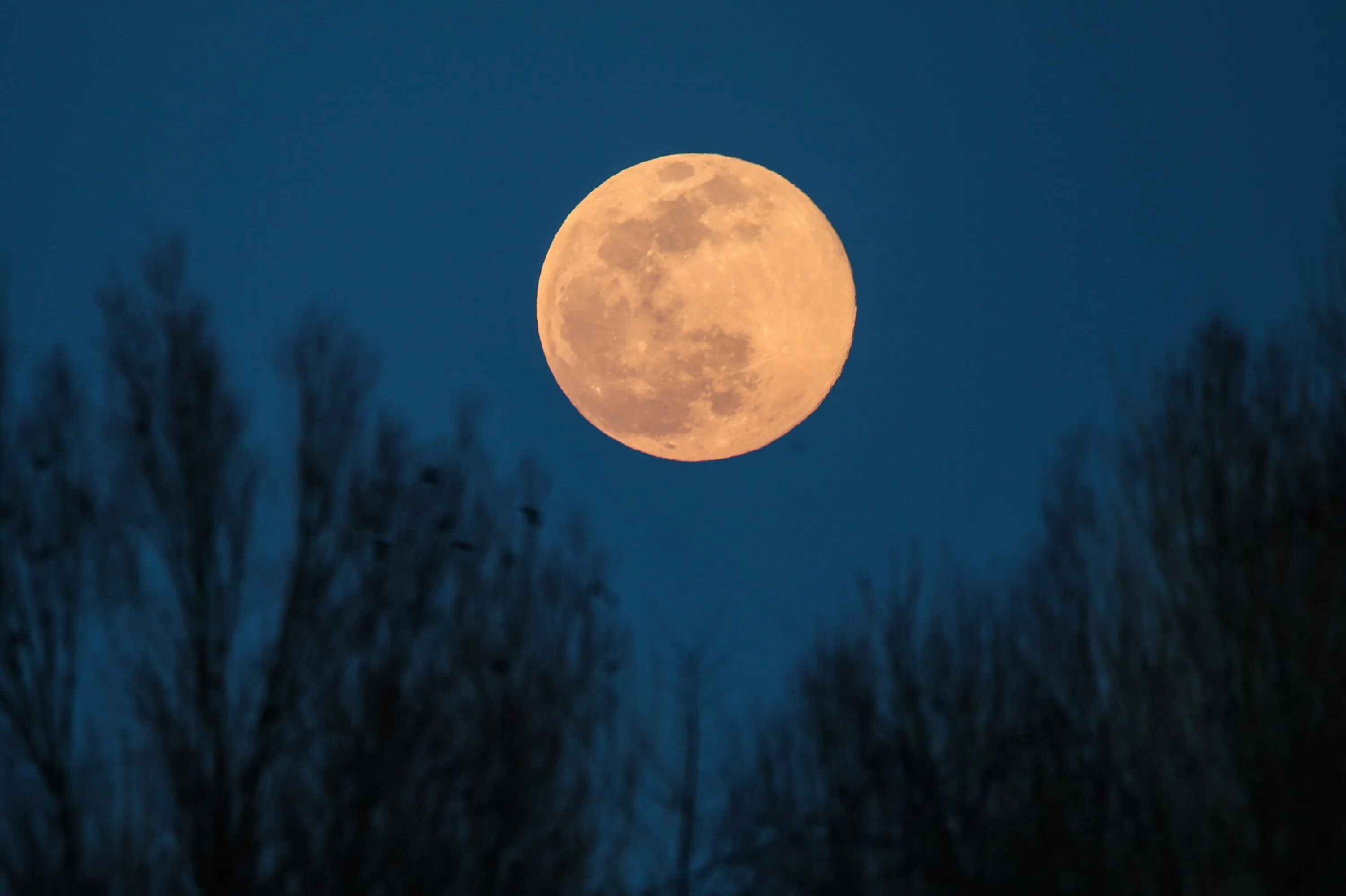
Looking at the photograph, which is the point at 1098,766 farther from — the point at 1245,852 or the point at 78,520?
the point at 78,520

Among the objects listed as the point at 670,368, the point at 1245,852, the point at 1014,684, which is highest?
the point at 670,368

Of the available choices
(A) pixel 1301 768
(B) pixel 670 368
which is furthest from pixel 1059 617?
(B) pixel 670 368

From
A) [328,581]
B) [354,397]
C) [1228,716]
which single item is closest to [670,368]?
[354,397]

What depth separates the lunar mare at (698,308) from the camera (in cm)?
1009

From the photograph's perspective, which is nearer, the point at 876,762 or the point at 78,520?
the point at 78,520

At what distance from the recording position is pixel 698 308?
33.0ft

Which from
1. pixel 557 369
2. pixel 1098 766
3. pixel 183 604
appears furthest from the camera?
pixel 557 369

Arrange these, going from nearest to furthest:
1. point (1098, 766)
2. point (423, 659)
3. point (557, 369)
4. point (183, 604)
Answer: point (183, 604)
point (423, 659)
point (1098, 766)
point (557, 369)

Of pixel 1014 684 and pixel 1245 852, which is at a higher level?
pixel 1014 684

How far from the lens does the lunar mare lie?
10094 mm

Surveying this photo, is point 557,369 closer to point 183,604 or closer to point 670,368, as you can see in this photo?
point 670,368

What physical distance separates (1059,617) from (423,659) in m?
5.18

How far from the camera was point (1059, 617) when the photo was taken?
37.2 ft

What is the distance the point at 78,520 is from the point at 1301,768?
7803 mm
